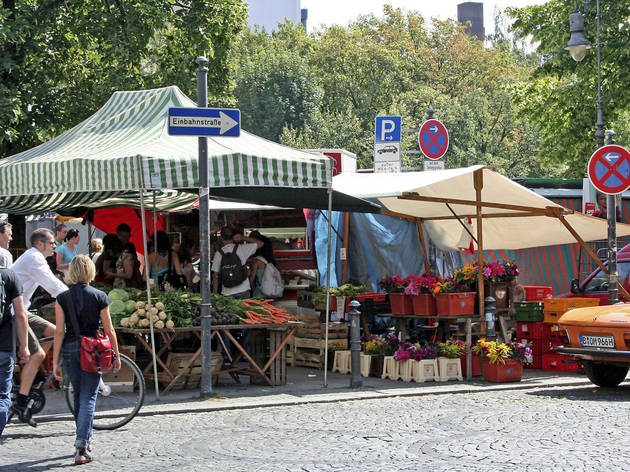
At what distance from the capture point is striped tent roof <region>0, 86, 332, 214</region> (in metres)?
11.1

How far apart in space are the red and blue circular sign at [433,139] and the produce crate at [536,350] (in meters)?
5.01

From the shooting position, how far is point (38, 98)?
20.4 metres

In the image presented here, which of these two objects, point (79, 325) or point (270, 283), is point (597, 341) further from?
point (79, 325)

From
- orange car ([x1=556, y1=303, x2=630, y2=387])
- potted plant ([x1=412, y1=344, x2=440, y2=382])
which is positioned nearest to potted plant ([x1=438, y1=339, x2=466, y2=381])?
potted plant ([x1=412, y1=344, x2=440, y2=382])

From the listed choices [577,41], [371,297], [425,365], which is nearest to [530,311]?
[425,365]

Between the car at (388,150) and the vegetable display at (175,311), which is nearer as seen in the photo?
the vegetable display at (175,311)

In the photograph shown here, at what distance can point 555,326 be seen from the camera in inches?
559

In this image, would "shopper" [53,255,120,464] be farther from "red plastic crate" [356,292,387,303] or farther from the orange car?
"red plastic crate" [356,292,387,303]

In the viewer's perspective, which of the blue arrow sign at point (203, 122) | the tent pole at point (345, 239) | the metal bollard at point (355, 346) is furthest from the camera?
the tent pole at point (345, 239)

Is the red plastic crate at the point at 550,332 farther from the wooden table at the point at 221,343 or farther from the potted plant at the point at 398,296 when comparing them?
the wooden table at the point at 221,343

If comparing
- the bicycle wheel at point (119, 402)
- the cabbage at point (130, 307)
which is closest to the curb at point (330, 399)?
the bicycle wheel at point (119, 402)

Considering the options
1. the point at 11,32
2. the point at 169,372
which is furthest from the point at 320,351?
the point at 11,32

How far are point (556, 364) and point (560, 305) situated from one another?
88 cm

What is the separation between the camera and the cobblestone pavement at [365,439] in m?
7.34
